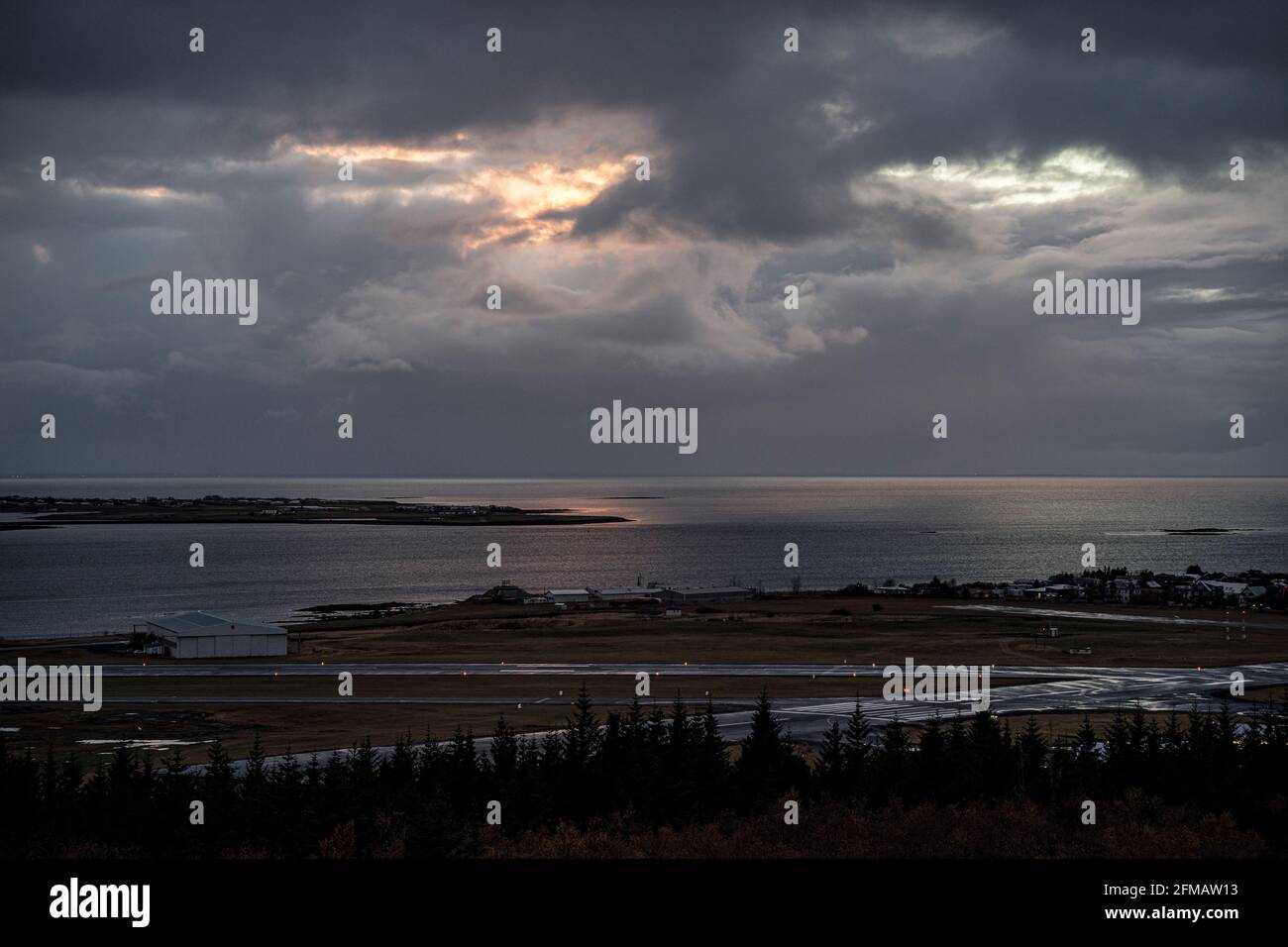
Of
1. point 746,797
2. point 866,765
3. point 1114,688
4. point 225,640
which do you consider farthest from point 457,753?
point 225,640

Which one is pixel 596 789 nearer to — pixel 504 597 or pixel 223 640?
pixel 223 640

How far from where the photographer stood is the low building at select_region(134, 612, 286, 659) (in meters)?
87.3

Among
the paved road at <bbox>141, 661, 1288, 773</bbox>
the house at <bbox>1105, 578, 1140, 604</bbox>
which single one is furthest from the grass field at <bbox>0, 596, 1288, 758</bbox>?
the house at <bbox>1105, 578, 1140, 604</bbox>

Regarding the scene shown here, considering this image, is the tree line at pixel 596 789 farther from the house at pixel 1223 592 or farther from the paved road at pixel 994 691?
the house at pixel 1223 592

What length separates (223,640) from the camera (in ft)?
289

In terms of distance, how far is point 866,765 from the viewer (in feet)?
112

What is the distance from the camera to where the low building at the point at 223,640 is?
87.3m

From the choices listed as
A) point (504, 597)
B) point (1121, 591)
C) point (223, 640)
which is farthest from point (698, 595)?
point (223, 640)

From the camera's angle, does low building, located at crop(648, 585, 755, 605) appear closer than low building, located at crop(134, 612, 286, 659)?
No

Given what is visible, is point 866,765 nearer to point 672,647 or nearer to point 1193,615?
point 672,647

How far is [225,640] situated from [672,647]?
134 feet

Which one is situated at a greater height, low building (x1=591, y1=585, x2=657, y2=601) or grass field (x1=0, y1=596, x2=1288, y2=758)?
low building (x1=591, y1=585, x2=657, y2=601)
